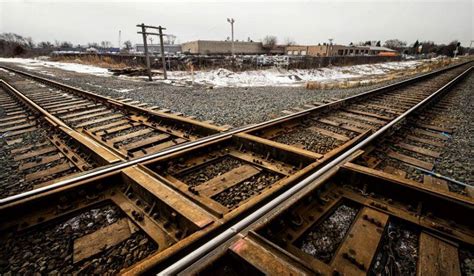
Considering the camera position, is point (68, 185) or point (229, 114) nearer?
point (68, 185)

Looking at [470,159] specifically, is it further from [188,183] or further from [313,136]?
[188,183]

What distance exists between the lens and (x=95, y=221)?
1.83 m

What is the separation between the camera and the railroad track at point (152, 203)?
151 cm

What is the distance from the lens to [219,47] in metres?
71.5

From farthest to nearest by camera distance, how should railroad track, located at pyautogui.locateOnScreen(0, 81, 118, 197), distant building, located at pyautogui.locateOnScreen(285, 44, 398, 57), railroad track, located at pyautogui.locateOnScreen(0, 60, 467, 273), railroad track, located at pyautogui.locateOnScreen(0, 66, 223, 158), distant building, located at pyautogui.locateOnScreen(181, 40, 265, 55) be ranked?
distant building, located at pyautogui.locateOnScreen(285, 44, 398, 57) → distant building, located at pyautogui.locateOnScreen(181, 40, 265, 55) → railroad track, located at pyautogui.locateOnScreen(0, 66, 223, 158) → railroad track, located at pyautogui.locateOnScreen(0, 81, 118, 197) → railroad track, located at pyautogui.locateOnScreen(0, 60, 467, 273)

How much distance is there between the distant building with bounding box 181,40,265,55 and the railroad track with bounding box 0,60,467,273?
66953 millimetres

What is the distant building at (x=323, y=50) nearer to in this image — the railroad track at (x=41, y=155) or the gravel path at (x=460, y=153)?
the gravel path at (x=460, y=153)

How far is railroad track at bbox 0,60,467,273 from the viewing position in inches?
59.6

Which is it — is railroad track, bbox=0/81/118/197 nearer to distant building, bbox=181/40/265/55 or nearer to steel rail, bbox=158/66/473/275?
steel rail, bbox=158/66/473/275

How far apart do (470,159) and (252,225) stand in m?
3.38

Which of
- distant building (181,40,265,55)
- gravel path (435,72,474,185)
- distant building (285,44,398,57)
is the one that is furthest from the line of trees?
gravel path (435,72,474,185)

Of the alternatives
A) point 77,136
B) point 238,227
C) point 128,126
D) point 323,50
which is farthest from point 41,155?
point 323,50

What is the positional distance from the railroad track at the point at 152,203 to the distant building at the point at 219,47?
220 ft

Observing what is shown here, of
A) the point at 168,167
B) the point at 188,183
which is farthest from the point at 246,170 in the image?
the point at 168,167
